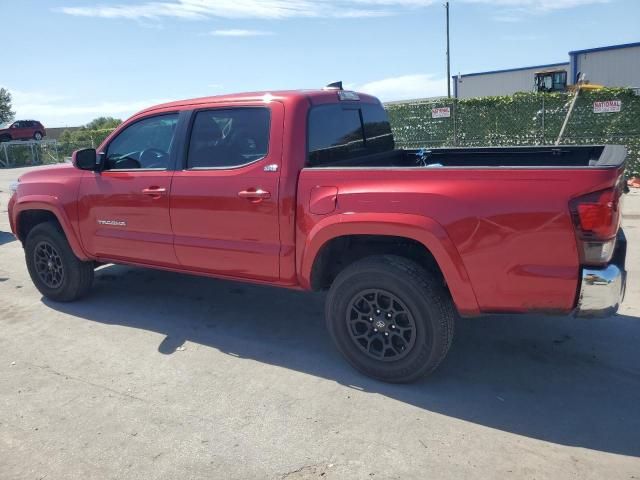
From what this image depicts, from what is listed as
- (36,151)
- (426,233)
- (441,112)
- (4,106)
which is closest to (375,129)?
(426,233)

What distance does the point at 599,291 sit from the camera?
301 cm

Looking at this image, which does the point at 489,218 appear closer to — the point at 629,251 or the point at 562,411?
the point at 562,411

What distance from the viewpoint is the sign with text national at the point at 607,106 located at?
41.4 ft

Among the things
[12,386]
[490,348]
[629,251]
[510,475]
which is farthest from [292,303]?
[629,251]

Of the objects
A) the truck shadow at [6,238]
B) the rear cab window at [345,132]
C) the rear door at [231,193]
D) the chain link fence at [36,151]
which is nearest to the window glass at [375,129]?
the rear cab window at [345,132]

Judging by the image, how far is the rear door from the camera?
3998 mm

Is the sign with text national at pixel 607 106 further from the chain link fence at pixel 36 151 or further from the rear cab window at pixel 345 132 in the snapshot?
the chain link fence at pixel 36 151

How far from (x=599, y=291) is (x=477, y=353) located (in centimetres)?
133

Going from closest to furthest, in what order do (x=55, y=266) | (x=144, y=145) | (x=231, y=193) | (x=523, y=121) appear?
(x=231, y=193) → (x=144, y=145) → (x=55, y=266) → (x=523, y=121)

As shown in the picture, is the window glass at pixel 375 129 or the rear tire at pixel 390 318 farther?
the window glass at pixel 375 129

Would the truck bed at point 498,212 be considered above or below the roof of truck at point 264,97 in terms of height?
below

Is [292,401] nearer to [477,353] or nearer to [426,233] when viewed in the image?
[426,233]

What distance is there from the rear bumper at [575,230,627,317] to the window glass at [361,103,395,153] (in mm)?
2304

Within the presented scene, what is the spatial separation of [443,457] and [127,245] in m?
3.24
